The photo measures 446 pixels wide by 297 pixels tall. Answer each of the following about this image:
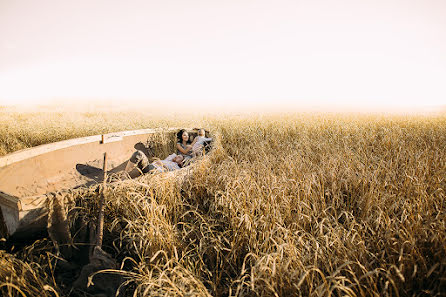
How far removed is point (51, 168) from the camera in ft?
12.0

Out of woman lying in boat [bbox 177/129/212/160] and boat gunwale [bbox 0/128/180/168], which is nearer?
boat gunwale [bbox 0/128/180/168]

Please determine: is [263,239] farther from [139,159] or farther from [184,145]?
[184,145]

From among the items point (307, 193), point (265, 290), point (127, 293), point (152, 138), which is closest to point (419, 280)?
point (265, 290)

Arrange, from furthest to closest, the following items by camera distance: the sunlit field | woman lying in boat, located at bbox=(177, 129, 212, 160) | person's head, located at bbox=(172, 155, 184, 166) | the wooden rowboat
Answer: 1. woman lying in boat, located at bbox=(177, 129, 212, 160)
2. person's head, located at bbox=(172, 155, 184, 166)
3. the wooden rowboat
4. the sunlit field

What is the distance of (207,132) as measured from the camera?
18.8 ft

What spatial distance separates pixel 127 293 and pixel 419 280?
80.8 inches

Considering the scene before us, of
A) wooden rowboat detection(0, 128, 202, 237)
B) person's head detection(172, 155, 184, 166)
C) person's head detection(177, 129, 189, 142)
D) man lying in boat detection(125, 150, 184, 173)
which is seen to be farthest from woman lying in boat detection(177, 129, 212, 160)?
wooden rowboat detection(0, 128, 202, 237)

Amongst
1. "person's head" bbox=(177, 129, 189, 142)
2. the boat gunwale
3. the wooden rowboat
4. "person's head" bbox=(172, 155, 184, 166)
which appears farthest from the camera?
"person's head" bbox=(177, 129, 189, 142)

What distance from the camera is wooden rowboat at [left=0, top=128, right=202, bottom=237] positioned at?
193 cm

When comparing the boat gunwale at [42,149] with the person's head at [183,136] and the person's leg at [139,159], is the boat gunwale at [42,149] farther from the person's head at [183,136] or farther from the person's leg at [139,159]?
the person's leg at [139,159]

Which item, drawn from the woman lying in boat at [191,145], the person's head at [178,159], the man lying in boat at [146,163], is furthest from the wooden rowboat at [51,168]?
the person's head at [178,159]

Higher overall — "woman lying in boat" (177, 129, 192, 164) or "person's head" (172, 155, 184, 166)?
"woman lying in boat" (177, 129, 192, 164)

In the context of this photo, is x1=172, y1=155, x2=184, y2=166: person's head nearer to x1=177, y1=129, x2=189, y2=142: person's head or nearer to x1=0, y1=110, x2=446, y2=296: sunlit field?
x1=177, y1=129, x2=189, y2=142: person's head

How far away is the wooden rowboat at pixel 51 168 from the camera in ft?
6.32
